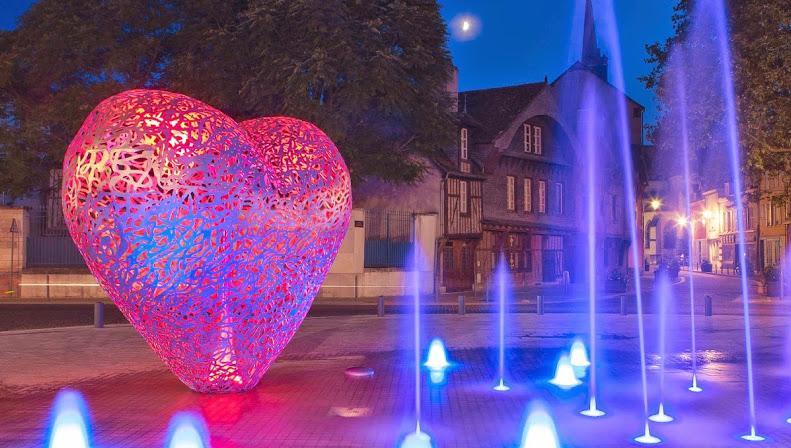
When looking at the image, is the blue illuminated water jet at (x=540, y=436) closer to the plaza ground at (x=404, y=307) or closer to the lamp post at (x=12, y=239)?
the plaza ground at (x=404, y=307)

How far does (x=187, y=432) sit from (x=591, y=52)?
7549cm

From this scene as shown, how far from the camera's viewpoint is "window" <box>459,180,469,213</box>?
37.9 m

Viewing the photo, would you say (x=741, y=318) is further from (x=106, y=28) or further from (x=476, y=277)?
(x=106, y=28)

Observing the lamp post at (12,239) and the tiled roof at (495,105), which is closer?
the lamp post at (12,239)

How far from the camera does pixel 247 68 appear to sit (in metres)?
27.8

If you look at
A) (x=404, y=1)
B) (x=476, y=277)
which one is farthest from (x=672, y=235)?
(x=404, y=1)

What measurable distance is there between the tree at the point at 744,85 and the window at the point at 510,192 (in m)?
13.6

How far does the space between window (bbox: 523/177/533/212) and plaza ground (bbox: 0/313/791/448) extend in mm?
26755

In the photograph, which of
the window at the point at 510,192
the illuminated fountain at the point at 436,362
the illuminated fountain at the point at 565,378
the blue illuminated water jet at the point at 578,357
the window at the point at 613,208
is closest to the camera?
the illuminated fountain at the point at 565,378

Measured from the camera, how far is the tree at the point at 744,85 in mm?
22844

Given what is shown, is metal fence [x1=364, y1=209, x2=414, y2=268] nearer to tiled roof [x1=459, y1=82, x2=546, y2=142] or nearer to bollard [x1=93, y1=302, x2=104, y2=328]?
tiled roof [x1=459, y1=82, x2=546, y2=142]

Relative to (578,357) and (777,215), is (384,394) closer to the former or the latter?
(578,357)

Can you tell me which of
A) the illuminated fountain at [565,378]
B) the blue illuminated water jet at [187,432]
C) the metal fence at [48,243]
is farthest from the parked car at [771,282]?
the blue illuminated water jet at [187,432]

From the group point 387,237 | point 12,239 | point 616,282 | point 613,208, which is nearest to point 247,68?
point 387,237
